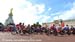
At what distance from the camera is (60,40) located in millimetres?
10125

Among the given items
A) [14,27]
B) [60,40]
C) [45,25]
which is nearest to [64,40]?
[60,40]

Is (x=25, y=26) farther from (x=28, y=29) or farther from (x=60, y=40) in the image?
(x=60, y=40)

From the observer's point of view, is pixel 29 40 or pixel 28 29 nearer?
pixel 29 40

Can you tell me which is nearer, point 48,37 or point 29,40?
point 29,40

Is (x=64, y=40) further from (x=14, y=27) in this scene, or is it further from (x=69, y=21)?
(x=14, y=27)

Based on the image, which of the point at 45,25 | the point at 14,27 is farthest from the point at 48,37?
the point at 14,27

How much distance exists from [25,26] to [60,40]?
117 centimetres

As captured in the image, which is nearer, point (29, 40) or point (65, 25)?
point (29, 40)

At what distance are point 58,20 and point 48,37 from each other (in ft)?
2.08

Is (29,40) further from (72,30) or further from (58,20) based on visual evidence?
(72,30)

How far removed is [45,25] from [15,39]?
117 centimetres

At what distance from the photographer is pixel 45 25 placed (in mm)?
10578

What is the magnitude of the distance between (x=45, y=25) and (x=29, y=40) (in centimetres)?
95

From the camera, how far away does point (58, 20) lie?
10273 millimetres
